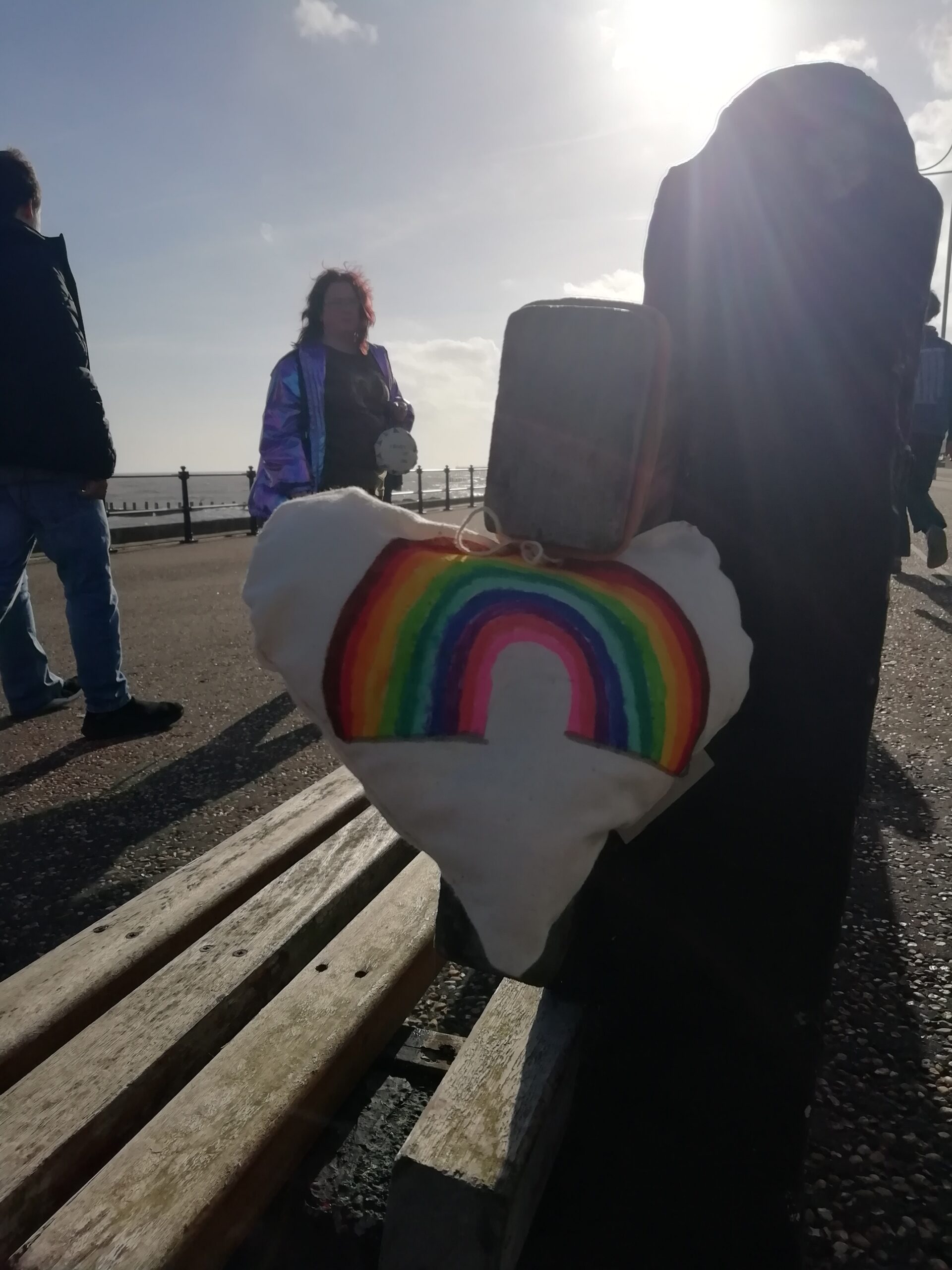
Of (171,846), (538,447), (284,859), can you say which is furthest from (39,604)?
(538,447)

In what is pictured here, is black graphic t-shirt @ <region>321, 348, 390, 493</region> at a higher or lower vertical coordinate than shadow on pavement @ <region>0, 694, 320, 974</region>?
higher

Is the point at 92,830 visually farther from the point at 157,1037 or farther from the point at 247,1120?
the point at 247,1120

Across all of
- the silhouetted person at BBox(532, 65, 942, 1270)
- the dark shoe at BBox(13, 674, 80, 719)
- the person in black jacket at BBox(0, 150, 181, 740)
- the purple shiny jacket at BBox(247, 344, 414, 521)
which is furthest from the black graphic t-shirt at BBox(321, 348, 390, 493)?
the silhouetted person at BBox(532, 65, 942, 1270)

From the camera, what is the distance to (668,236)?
4.36 feet

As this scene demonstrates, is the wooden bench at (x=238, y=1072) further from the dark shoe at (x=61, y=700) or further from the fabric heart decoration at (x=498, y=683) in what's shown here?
the dark shoe at (x=61, y=700)

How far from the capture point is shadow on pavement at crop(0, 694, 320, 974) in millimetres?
2334

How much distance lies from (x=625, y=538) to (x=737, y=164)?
579 mm

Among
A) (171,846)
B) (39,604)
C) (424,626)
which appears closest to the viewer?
(424,626)

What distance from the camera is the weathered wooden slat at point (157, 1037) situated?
3.80 ft

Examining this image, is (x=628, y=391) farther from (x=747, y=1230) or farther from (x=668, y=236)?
(x=747, y=1230)

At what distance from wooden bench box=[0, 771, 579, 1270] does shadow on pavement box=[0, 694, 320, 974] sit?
63 centimetres

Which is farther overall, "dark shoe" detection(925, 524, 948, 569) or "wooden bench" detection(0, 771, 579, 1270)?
"dark shoe" detection(925, 524, 948, 569)

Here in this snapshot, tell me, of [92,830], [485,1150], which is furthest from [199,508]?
[485,1150]

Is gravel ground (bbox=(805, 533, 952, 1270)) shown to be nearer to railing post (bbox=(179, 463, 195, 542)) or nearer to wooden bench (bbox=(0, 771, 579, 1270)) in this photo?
wooden bench (bbox=(0, 771, 579, 1270))
